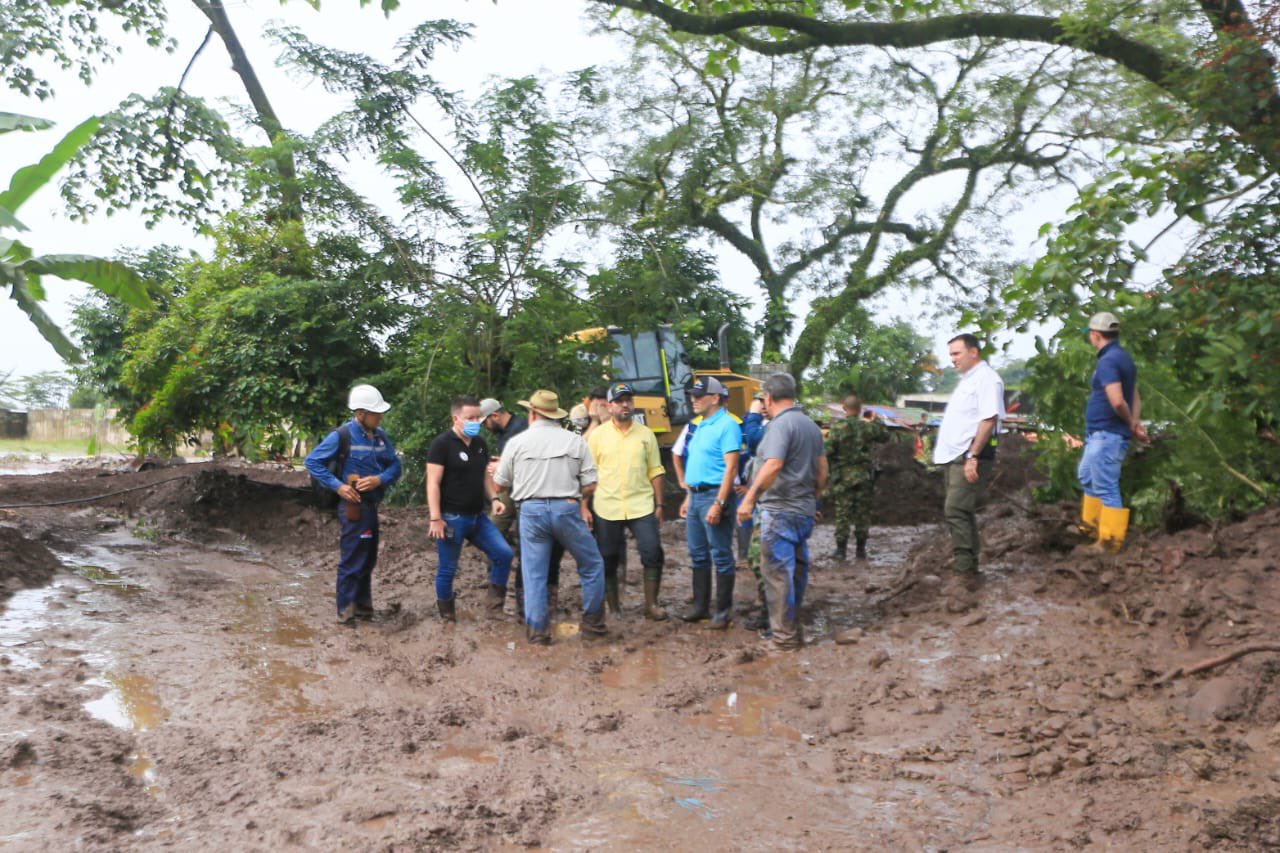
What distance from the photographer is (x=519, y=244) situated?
41.5 ft

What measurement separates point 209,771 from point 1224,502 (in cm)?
680

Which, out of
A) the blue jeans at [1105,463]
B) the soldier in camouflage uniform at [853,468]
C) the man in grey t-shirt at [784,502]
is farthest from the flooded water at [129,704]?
the soldier in camouflage uniform at [853,468]

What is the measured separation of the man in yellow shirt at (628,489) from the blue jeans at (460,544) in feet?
2.68

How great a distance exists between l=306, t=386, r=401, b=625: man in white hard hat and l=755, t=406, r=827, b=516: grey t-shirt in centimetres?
286

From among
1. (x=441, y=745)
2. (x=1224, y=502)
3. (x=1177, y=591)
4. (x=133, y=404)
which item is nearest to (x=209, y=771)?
(x=441, y=745)

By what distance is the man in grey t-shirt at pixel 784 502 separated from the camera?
23.9 ft

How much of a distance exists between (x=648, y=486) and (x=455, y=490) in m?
1.49

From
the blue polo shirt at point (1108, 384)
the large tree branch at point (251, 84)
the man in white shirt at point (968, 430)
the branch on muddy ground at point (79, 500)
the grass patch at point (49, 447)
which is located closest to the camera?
the blue polo shirt at point (1108, 384)

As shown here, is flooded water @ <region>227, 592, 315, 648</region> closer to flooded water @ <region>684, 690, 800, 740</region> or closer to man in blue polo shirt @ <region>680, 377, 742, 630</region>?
man in blue polo shirt @ <region>680, 377, 742, 630</region>

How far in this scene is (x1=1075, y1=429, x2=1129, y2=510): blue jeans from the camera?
7301mm

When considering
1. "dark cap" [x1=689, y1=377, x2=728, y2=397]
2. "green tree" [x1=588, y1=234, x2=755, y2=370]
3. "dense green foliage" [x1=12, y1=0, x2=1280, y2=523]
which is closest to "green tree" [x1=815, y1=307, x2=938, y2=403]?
"dense green foliage" [x1=12, y1=0, x2=1280, y2=523]

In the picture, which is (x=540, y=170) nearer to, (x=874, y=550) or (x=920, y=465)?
(x=874, y=550)

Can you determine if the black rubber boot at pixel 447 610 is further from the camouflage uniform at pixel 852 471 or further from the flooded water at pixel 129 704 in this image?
the camouflage uniform at pixel 852 471

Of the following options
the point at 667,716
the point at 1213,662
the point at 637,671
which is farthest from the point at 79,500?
the point at 1213,662
